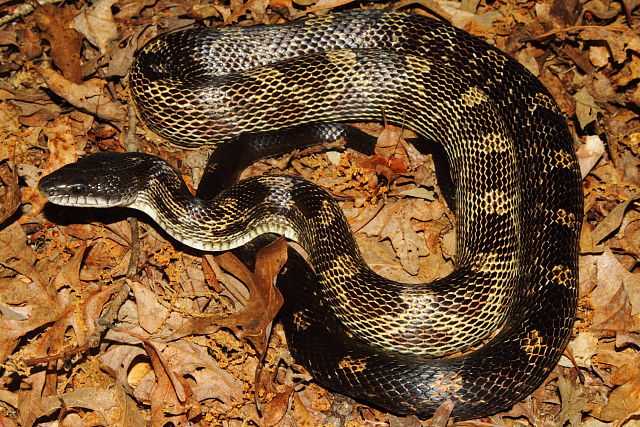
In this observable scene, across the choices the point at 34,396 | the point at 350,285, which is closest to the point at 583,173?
the point at 350,285

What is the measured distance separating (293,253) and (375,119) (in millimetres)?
2753

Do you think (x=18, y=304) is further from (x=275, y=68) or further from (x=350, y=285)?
(x=275, y=68)

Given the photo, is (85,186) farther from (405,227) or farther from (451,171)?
(451,171)

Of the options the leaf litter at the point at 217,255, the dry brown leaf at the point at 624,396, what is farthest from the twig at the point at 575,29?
the dry brown leaf at the point at 624,396

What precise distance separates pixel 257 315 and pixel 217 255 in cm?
133

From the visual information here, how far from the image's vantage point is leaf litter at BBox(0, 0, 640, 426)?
25.1 feet

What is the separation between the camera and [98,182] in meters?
8.16

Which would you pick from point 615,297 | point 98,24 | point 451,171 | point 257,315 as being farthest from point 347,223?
point 98,24

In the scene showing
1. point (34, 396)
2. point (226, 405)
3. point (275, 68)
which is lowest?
point (226, 405)

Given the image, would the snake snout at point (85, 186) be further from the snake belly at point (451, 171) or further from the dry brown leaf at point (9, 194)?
the snake belly at point (451, 171)

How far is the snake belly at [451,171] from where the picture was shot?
748 cm

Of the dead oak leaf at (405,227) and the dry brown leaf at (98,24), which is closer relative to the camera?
the dead oak leaf at (405,227)

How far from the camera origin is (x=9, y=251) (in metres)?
8.21

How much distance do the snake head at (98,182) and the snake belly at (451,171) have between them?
0.73 meters
